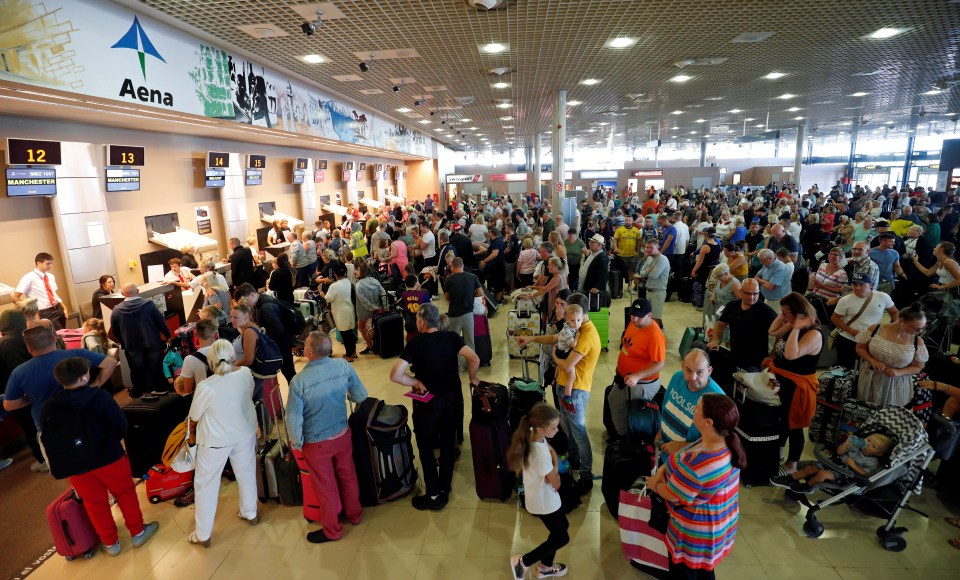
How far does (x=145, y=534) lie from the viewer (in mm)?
3457

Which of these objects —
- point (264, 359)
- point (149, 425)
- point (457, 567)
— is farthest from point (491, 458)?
point (149, 425)

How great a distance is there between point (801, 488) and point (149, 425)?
5179 mm

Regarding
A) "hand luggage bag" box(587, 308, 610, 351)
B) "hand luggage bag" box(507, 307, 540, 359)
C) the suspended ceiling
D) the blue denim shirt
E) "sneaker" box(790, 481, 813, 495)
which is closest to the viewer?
the blue denim shirt

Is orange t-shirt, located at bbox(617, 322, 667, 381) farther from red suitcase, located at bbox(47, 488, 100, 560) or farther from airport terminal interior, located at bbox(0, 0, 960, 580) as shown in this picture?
red suitcase, located at bbox(47, 488, 100, 560)

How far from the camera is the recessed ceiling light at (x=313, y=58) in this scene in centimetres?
733

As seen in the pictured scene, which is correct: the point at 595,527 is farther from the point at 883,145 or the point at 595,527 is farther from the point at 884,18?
the point at 883,145

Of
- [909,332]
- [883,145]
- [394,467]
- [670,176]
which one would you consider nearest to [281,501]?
[394,467]

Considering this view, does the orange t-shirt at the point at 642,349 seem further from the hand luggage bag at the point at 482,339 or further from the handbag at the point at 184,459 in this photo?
the handbag at the point at 184,459

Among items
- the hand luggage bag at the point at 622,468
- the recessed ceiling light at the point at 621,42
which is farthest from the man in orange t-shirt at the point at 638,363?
the recessed ceiling light at the point at 621,42

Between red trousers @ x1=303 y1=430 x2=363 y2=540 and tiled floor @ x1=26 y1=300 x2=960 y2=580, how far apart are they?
0.16 metres

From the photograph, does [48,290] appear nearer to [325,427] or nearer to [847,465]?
[325,427]

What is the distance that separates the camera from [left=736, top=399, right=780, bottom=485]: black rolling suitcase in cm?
353

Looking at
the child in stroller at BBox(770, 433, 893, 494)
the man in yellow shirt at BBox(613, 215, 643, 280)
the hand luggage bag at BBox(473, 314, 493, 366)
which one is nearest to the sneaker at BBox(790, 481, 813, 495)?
the child in stroller at BBox(770, 433, 893, 494)

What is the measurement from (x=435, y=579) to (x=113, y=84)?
18.5 feet
